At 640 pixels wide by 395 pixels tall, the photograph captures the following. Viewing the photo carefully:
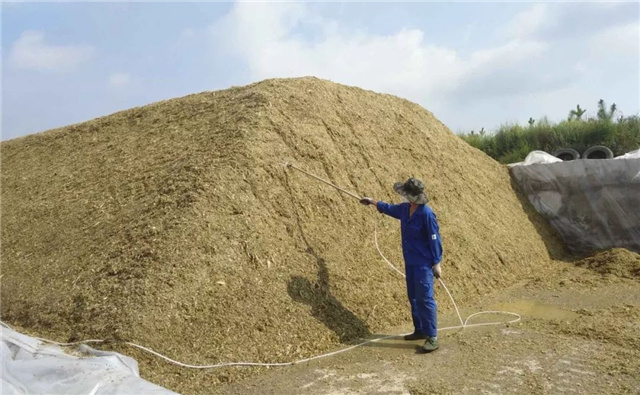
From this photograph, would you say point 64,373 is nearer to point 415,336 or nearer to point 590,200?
point 415,336

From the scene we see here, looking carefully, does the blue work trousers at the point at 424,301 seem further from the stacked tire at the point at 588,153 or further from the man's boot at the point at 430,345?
the stacked tire at the point at 588,153

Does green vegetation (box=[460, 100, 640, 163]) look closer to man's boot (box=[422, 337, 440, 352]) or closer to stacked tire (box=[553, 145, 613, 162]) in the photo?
stacked tire (box=[553, 145, 613, 162])

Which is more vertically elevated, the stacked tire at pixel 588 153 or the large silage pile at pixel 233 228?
the stacked tire at pixel 588 153

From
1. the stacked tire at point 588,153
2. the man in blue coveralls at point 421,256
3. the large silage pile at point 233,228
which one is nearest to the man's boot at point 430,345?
the man in blue coveralls at point 421,256

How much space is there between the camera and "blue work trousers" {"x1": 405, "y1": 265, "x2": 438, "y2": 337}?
15.9ft

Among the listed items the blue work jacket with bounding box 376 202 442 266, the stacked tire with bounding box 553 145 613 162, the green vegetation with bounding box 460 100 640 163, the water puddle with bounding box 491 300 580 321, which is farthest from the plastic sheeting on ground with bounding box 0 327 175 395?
the green vegetation with bounding box 460 100 640 163

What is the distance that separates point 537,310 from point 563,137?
9.71 meters

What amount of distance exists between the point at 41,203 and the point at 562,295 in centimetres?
623

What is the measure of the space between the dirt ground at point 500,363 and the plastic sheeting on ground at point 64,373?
745 mm


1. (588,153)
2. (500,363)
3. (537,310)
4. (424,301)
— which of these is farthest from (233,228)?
(588,153)

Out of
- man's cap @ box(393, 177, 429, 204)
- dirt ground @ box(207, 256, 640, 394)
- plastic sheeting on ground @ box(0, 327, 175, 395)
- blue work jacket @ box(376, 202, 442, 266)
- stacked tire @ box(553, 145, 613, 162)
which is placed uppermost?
stacked tire @ box(553, 145, 613, 162)

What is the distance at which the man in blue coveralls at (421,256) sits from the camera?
15.9 feet

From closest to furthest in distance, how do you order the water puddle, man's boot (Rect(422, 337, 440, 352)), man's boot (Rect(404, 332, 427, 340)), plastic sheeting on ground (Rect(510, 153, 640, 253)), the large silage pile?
the large silage pile < man's boot (Rect(422, 337, 440, 352)) < man's boot (Rect(404, 332, 427, 340)) < the water puddle < plastic sheeting on ground (Rect(510, 153, 640, 253))

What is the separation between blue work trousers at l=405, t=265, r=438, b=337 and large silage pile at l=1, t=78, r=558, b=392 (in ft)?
1.61
